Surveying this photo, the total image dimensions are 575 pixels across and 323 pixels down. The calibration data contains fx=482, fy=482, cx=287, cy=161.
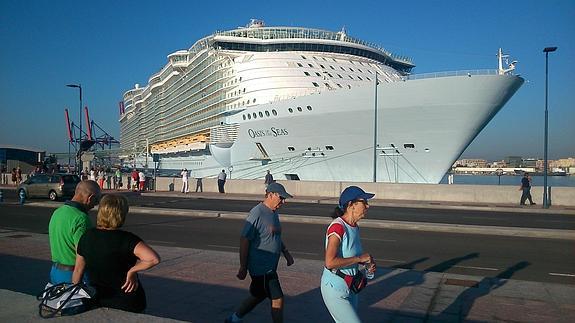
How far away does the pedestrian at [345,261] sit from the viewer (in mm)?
3133

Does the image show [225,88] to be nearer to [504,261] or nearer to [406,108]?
[406,108]

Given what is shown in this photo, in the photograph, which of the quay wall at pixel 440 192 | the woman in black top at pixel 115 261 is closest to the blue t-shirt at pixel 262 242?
the woman in black top at pixel 115 261

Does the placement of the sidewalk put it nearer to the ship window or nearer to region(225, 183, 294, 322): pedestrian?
region(225, 183, 294, 322): pedestrian

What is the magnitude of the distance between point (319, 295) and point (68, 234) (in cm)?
313

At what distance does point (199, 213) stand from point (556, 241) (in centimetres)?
1014

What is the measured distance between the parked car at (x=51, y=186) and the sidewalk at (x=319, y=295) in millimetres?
15100

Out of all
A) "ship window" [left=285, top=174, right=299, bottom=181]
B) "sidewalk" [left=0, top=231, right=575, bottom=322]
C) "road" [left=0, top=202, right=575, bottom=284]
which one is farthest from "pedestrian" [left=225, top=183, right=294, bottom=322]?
"ship window" [left=285, top=174, right=299, bottom=181]

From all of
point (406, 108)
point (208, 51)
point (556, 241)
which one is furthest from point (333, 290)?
point (208, 51)

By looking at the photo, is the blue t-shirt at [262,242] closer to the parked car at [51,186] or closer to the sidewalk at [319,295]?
the sidewalk at [319,295]

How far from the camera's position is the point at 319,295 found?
5754 mm

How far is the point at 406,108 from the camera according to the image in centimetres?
2228

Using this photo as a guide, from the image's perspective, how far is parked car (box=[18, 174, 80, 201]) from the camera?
21.8m

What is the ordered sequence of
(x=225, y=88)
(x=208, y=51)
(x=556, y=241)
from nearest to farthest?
(x=556, y=241)
(x=225, y=88)
(x=208, y=51)

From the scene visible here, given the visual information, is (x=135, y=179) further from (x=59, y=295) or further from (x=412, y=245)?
(x=59, y=295)
